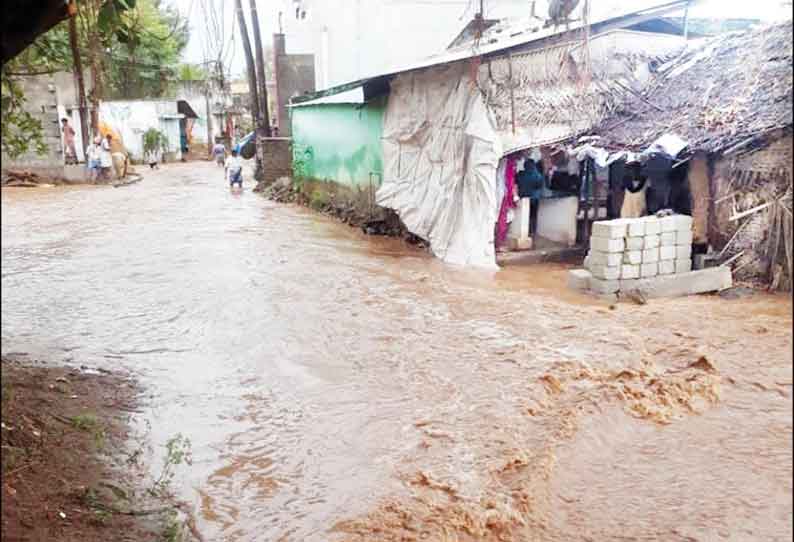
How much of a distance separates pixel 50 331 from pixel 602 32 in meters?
8.40

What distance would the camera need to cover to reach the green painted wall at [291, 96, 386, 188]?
13594 mm

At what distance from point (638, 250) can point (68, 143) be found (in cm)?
1893

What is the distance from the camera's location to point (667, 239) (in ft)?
27.2

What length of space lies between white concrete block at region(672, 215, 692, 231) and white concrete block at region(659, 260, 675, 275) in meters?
0.41

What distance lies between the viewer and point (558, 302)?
830cm

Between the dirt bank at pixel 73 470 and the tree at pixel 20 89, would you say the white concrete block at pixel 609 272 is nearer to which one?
the dirt bank at pixel 73 470

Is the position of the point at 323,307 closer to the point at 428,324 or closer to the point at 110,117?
the point at 428,324

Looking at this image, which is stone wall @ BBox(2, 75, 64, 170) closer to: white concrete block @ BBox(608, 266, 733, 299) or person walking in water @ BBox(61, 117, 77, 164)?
person walking in water @ BBox(61, 117, 77, 164)

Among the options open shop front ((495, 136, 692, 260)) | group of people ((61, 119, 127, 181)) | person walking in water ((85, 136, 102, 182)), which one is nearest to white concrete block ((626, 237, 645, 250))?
open shop front ((495, 136, 692, 260))

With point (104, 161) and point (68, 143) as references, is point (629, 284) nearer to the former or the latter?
point (104, 161)

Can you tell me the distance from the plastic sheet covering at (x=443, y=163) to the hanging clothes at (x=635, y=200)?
2.00m

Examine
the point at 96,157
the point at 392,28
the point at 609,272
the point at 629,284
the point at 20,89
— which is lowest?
the point at 629,284

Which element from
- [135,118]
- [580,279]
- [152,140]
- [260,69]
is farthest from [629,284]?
[135,118]

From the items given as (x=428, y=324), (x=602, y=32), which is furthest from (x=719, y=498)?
(x=602, y=32)
